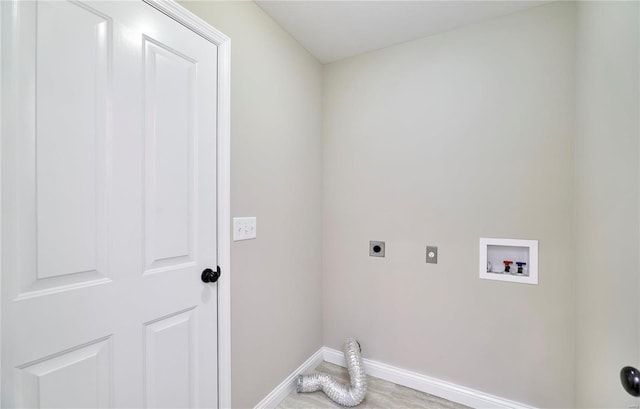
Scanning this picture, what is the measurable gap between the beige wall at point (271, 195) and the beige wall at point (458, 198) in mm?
205

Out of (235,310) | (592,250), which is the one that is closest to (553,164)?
(592,250)

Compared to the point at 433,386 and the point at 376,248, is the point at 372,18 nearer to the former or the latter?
the point at 376,248

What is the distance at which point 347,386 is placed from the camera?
179 centimetres

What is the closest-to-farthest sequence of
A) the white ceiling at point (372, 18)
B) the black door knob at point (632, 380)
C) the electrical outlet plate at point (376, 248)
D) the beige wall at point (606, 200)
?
the black door knob at point (632, 380), the beige wall at point (606, 200), the white ceiling at point (372, 18), the electrical outlet plate at point (376, 248)

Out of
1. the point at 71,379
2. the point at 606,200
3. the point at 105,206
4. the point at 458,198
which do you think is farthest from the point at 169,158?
the point at 606,200

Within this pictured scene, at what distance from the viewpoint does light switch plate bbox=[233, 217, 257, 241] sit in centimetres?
146

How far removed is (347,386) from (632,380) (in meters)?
1.51

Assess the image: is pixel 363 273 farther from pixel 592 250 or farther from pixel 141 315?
pixel 141 315

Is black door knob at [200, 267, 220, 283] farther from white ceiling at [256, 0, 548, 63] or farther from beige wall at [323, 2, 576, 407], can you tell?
white ceiling at [256, 0, 548, 63]

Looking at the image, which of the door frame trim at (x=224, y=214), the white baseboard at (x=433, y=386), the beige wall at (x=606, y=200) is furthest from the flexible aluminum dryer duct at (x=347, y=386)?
the beige wall at (x=606, y=200)

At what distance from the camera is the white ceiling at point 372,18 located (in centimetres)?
157

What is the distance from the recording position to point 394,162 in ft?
6.54

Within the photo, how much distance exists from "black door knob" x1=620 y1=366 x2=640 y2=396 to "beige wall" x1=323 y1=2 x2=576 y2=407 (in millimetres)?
1084

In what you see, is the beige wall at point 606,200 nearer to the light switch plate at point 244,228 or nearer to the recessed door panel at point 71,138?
the light switch plate at point 244,228
